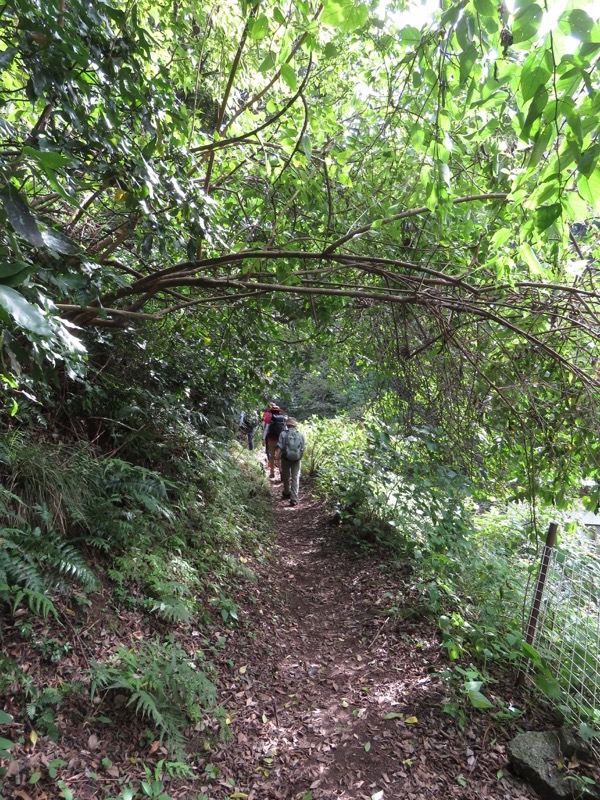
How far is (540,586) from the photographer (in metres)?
4.00

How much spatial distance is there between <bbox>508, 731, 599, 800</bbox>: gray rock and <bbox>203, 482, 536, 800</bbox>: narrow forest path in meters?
0.11

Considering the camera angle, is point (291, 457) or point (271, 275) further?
point (291, 457)

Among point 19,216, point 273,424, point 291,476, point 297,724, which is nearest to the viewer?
point 19,216

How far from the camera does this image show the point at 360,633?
15.7 ft

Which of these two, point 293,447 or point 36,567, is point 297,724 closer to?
point 36,567

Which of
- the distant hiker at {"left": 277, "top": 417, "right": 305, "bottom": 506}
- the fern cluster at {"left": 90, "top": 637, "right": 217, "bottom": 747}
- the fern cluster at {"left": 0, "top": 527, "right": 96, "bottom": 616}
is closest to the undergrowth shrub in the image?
the fern cluster at {"left": 0, "top": 527, "right": 96, "bottom": 616}

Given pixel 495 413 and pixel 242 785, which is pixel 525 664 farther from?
pixel 242 785

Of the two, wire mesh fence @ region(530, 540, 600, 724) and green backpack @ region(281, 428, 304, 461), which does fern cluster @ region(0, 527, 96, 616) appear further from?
green backpack @ region(281, 428, 304, 461)

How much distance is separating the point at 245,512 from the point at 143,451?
7.38 ft

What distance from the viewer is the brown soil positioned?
8.74 feet

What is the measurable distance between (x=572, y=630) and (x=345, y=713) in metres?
2.01

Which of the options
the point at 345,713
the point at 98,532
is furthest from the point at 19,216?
the point at 345,713

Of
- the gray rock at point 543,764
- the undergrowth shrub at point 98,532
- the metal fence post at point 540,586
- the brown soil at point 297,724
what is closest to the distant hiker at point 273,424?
the undergrowth shrub at point 98,532

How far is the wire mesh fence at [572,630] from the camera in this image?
3439mm
